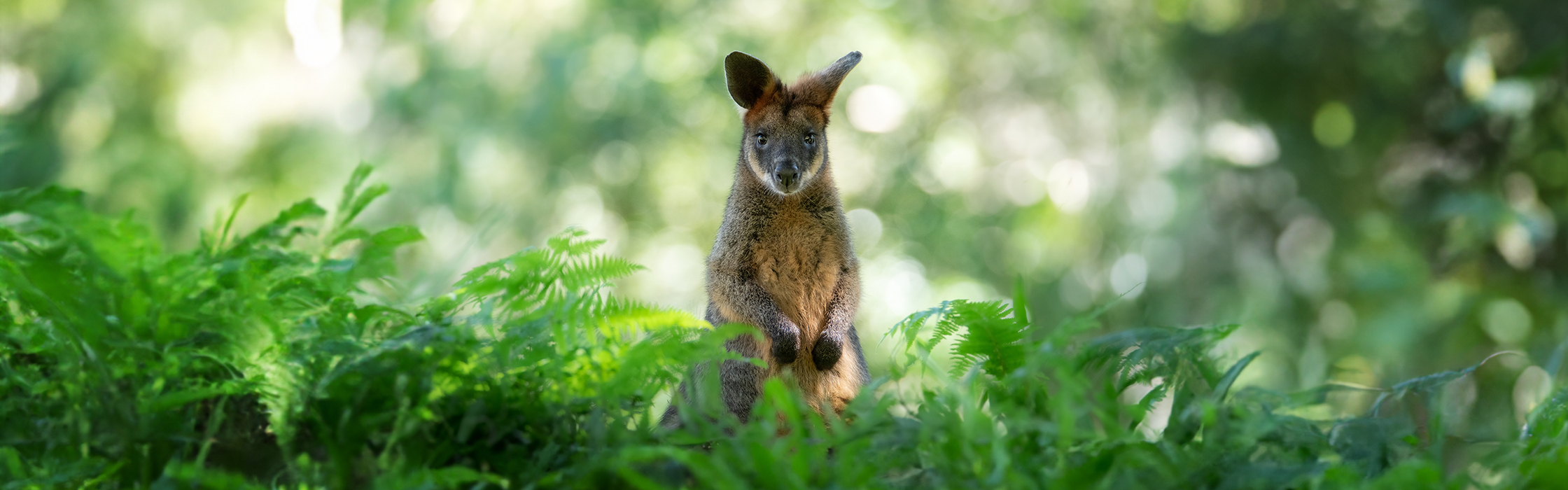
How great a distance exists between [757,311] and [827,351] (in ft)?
0.96

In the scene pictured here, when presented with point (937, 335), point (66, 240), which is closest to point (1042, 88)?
point (937, 335)

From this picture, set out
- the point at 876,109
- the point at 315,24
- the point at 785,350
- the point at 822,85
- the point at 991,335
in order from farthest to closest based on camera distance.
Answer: the point at 876,109
the point at 315,24
the point at 822,85
the point at 785,350
the point at 991,335

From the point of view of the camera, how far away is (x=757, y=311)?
146 inches

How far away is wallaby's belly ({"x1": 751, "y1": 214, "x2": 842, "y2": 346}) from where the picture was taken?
3.86 meters

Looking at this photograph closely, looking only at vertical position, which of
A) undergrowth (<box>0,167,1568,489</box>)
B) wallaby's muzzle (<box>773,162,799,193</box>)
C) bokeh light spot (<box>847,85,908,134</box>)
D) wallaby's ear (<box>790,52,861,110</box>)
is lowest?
undergrowth (<box>0,167,1568,489</box>)

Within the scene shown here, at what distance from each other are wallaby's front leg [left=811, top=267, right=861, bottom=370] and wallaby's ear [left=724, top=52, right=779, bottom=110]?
821 mm

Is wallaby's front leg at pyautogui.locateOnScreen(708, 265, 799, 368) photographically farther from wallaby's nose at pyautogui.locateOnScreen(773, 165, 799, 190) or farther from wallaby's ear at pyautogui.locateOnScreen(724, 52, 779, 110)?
wallaby's ear at pyautogui.locateOnScreen(724, 52, 779, 110)

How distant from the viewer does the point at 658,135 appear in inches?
591

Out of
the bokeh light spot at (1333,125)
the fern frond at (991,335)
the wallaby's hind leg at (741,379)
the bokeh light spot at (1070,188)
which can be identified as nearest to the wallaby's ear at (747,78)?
the wallaby's hind leg at (741,379)

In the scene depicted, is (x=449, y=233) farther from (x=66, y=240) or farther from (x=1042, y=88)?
(x=66, y=240)

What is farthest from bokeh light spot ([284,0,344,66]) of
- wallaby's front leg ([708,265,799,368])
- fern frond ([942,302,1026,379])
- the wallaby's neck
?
fern frond ([942,302,1026,379])

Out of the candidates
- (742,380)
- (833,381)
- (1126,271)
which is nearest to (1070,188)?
(1126,271)

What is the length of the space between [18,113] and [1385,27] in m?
11.9

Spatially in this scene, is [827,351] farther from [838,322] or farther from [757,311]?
[757,311]
